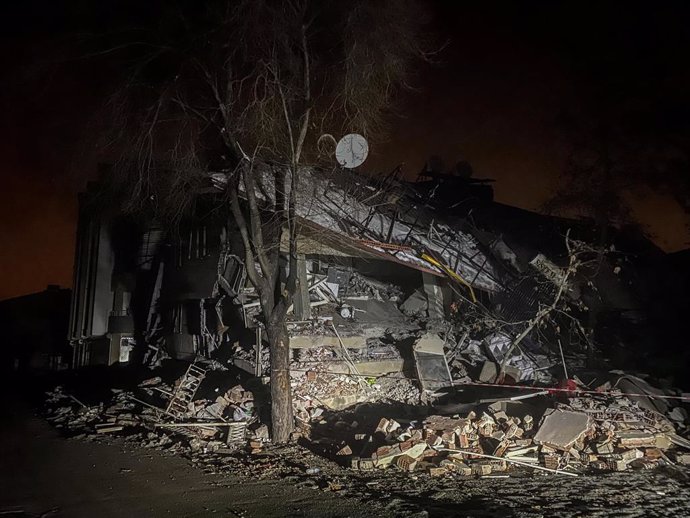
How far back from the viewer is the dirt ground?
5.88 metres

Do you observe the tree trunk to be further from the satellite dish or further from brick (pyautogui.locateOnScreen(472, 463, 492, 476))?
the satellite dish

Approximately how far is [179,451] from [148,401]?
371 cm

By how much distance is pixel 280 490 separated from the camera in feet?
21.7

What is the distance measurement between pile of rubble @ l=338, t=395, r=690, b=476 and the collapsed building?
0.05 meters

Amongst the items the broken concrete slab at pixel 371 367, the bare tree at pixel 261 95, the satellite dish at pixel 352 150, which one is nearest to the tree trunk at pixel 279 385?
the bare tree at pixel 261 95

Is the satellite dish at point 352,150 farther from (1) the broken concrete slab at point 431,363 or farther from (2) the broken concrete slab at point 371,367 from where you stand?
(1) the broken concrete slab at point 431,363

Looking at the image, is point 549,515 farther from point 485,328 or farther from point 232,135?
point 485,328

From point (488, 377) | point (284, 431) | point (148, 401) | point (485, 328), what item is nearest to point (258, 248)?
point (284, 431)

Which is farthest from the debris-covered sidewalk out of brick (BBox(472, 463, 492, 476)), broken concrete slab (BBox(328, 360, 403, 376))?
broken concrete slab (BBox(328, 360, 403, 376))

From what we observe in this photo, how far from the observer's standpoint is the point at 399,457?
7.82 metres

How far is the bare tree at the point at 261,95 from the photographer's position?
842cm

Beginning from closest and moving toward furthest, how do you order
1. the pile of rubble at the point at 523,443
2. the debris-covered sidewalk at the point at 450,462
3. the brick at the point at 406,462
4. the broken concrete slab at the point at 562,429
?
1. the debris-covered sidewalk at the point at 450,462
2. the brick at the point at 406,462
3. the pile of rubble at the point at 523,443
4. the broken concrete slab at the point at 562,429

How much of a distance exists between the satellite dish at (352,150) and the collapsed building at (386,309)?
5.23ft

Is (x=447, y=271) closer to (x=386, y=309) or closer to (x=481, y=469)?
(x=386, y=309)
